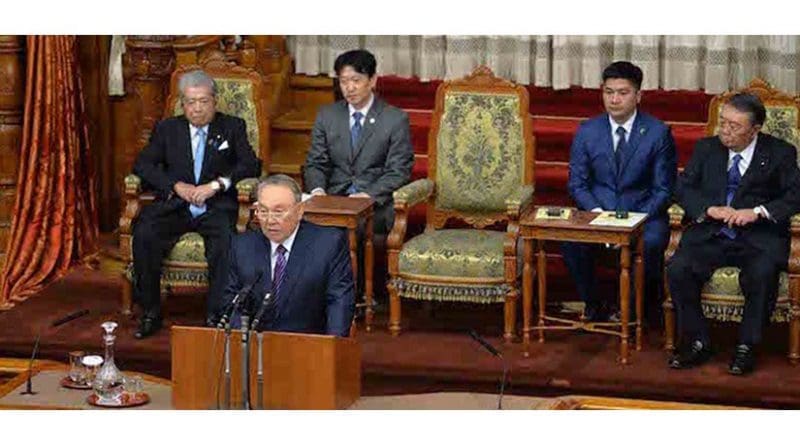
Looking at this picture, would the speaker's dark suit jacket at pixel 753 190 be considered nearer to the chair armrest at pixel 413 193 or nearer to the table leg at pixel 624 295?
the table leg at pixel 624 295

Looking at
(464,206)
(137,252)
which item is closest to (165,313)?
(137,252)

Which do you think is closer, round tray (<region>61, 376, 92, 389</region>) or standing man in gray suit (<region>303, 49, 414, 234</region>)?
round tray (<region>61, 376, 92, 389</region>)

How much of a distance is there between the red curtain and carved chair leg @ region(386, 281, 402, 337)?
71.6 inches

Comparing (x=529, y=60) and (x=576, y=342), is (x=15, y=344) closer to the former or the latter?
(x=576, y=342)

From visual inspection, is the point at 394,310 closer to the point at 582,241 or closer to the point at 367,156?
the point at 367,156

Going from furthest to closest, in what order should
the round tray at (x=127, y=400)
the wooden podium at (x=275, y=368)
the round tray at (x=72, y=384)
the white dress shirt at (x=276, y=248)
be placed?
the white dress shirt at (x=276, y=248)
the round tray at (x=72, y=384)
the round tray at (x=127, y=400)
the wooden podium at (x=275, y=368)

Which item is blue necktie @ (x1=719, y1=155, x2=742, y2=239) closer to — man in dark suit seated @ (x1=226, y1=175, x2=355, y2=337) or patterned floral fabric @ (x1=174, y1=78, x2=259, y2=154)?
man in dark suit seated @ (x1=226, y1=175, x2=355, y2=337)

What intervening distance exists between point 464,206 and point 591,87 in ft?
4.70

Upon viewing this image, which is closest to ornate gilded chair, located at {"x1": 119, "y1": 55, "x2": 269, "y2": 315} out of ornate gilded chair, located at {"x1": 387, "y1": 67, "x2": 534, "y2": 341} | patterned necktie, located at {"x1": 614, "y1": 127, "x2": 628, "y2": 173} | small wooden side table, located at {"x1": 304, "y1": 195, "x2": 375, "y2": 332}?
small wooden side table, located at {"x1": 304, "y1": 195, "x2": 375, "y2": 332}

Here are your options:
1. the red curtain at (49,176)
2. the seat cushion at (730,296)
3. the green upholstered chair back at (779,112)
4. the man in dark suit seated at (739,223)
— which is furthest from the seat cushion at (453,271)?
the red curtain at (49,176)

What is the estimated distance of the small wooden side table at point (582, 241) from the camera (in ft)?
29.5

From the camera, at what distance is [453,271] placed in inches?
364

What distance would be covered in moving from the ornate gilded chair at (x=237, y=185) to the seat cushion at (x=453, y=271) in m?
0.76

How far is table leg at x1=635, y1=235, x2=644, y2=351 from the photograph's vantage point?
9102 millimetres
